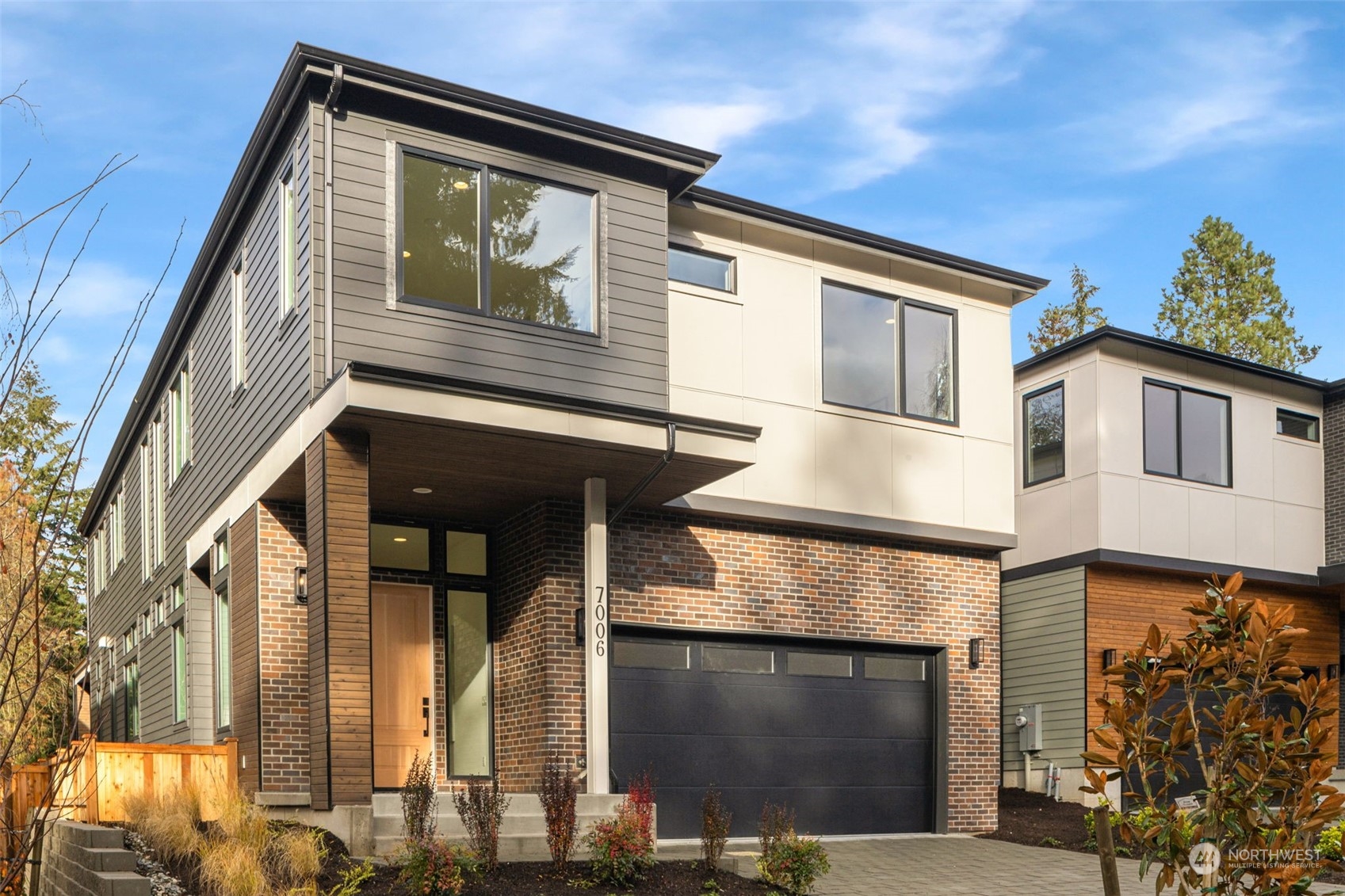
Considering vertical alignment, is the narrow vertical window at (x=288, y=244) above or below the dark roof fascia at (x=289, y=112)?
below

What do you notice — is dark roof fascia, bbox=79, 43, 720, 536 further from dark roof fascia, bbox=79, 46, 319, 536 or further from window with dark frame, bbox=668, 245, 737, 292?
window with dark frame, bbox=668, 245, 737, 292

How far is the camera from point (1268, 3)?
43.7 ft

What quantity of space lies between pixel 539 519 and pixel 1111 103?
11161 millimetres

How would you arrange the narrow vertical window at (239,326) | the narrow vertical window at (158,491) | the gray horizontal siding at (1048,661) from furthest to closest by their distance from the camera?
the narrow vertical window at (158,491), the gray horizontal siding at (1048,661), the narrow vertical window at (239,326)

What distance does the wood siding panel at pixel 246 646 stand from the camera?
12.3 meters

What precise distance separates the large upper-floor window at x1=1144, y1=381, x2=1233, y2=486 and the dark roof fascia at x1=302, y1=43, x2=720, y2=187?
29.4ft

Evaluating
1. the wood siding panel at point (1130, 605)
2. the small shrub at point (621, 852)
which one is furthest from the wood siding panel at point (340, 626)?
the wood siding panel at point (1130, 605)

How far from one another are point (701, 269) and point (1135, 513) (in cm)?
774

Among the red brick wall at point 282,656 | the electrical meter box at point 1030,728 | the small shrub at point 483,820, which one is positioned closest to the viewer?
the small shrub at point 483,820

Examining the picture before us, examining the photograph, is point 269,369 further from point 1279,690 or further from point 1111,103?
point 1111,103

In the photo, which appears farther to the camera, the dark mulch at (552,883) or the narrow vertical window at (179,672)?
the narrow vertical window at (179,672)

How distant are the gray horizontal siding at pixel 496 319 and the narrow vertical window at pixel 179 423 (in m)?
7.12

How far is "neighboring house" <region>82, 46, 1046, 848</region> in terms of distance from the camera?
1123 cm

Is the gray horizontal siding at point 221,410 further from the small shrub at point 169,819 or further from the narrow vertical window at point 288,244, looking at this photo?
the small shrub at point 169,819
